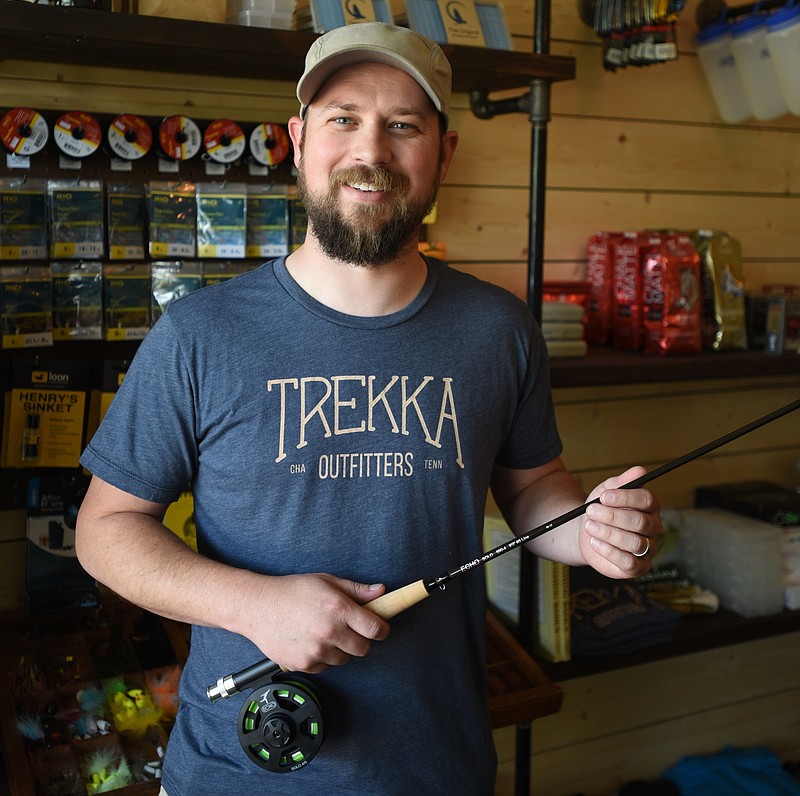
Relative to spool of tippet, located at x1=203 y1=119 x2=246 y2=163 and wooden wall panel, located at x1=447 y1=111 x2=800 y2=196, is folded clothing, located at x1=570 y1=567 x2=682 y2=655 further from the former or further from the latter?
spool of tippet, located at x1=203 y1=119 x2=246 y2=163

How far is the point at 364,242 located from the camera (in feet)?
4.15

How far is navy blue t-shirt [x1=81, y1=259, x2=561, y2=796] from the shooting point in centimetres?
124

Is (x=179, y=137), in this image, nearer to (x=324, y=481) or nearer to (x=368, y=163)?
(x=368, y=163)

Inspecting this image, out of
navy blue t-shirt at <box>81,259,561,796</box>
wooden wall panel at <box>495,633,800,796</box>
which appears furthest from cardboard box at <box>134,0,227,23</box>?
wooden wall panel at <box>495,633,800,796</box>

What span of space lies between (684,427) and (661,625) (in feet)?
2.28

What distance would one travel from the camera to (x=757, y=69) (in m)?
2.36

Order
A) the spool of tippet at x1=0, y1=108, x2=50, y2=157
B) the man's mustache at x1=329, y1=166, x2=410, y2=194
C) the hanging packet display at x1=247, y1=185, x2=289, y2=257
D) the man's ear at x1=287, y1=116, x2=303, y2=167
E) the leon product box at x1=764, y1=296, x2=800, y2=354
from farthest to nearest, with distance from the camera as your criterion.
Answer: the leon product box at x1=764, y1=296, x2=800, y2=354 → the hanging packet display at x1=247, y1=185, x2=289, y2=257 → the spool of tippet at x1=0, y1=108, x2=50, y2=157 → the man's ear at x1=287, y1=116, x2=303, y2=167 → the man's mustache at x1=329, y1=166, x2=410, y2=194

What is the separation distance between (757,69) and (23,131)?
1722mm

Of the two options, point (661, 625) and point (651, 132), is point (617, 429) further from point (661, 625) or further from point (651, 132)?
point (651, 132)

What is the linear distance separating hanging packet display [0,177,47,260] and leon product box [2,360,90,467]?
21 centimetres

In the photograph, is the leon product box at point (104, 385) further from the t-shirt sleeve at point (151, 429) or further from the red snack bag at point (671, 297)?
the red snack bag at point (671, 297)

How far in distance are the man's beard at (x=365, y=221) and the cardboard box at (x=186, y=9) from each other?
56cm

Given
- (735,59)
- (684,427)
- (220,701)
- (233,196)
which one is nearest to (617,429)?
(684,427)

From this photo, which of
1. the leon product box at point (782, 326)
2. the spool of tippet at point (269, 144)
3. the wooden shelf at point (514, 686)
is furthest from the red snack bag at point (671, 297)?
the spool of tippet at point (269, 144)
